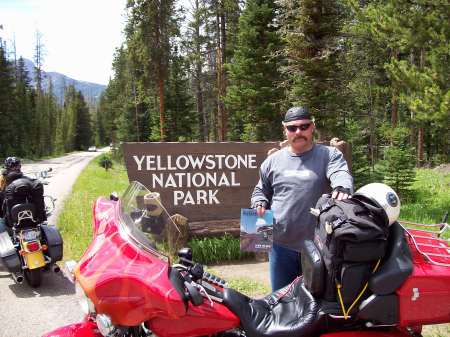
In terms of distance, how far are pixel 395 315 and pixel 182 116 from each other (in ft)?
105

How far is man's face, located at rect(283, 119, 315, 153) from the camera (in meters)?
3.33

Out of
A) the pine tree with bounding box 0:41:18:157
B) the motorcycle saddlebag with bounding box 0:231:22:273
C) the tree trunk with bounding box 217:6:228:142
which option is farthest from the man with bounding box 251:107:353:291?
the pine tree with bounding box 0:41:18:157

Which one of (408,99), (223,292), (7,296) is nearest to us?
(223,292)

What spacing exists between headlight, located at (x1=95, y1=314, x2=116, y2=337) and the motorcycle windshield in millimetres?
399

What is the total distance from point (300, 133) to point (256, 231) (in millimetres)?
834

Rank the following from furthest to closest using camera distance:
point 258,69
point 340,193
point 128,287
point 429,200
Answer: point 258,69 → point 429,200 → point 340,193 → point 128,287

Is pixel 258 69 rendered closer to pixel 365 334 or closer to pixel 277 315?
pixel 277 315

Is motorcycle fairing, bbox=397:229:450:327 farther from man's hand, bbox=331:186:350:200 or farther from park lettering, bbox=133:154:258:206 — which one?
park lettering, bbox=133:154:258:206

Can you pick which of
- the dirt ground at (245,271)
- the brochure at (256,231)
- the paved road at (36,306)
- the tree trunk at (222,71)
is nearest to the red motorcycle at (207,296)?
the brochure at (256,231)

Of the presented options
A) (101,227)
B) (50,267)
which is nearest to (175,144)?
(50,267)

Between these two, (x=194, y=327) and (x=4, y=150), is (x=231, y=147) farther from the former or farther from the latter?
(x=4, y=150)

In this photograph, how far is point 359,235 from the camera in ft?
6.88

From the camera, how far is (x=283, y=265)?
3719 mm

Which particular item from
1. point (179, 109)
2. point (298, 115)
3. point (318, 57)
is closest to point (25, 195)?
point (298, 115)
